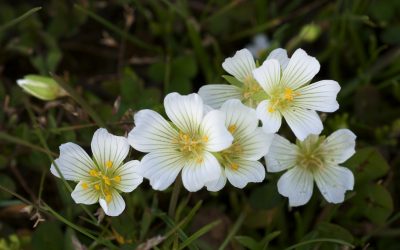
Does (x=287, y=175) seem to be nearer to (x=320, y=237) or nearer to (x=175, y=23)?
(x=320, y=237)

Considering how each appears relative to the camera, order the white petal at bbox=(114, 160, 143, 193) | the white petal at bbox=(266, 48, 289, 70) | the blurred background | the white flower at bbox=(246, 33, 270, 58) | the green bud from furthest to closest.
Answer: the white flower at bbox=(246, 33, 270, 58), the green bud, the blurred background, the white petal at bbox=(266, 48, 289, 70), the white petal at bbox=(114, 160, 143, 193)

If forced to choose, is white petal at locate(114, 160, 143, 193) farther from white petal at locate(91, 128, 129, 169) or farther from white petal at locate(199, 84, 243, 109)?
white petal at locate(199, 84, 243, 109)

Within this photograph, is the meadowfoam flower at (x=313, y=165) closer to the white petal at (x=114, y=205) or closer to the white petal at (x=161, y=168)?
the white petal at (x=161, y=168)

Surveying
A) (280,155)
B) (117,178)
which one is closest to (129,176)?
(117,178)

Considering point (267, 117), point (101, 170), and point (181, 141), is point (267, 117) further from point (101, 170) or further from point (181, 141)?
point (101, 170)

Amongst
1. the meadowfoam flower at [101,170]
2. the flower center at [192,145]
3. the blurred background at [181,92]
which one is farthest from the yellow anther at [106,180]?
the flower center at [192,145]

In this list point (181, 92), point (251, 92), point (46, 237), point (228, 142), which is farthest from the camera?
point (181, 92)

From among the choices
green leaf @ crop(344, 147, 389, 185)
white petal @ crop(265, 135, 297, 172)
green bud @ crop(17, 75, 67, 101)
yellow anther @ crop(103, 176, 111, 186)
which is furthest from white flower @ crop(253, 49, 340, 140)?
green bud @ crop(17, 75, 67, 101)
